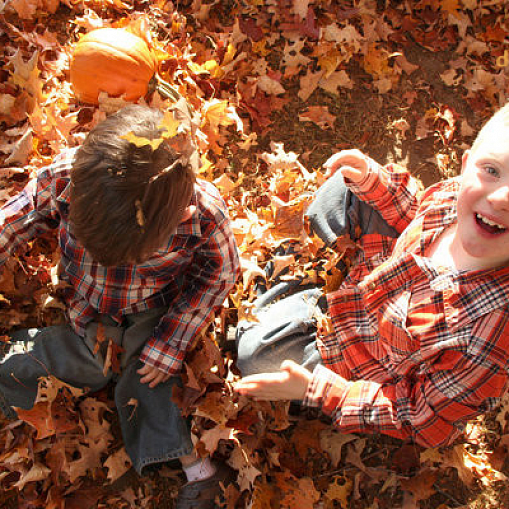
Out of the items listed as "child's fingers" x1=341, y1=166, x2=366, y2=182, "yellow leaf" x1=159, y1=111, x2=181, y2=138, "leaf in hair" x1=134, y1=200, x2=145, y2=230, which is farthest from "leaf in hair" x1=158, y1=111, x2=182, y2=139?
"child's fingers" x1=341, y1=166, x2=366, y2=182

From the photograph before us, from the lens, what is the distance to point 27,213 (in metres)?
1.83

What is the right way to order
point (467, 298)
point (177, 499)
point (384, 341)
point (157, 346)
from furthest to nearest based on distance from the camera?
point (177, 499)
point (157, 346)
point (384, 341)
point (467, 298)

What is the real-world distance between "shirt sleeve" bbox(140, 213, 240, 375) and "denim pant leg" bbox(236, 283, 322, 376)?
0.24 meters

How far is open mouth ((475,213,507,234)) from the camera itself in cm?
146

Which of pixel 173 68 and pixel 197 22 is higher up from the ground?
pixel 197 22

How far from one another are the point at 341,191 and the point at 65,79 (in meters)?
1.74

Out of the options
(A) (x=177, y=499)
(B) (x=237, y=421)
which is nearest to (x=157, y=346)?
(B) (x=237, y=421)

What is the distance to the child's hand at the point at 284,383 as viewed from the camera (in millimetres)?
1884

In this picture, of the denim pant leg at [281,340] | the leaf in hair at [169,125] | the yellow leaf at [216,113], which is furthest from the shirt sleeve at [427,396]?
the yellow leaf at [216,113]

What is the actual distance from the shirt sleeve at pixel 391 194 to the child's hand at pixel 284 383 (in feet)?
2.61

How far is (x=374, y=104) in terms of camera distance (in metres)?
3.02

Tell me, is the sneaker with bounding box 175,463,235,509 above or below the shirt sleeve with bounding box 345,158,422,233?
below

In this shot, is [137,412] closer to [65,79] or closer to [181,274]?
[181,274]

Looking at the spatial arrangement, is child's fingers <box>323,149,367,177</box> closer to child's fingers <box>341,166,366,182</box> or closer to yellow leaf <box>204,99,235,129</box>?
child's fingers <box>341,166,366,182</box>
